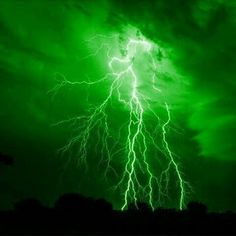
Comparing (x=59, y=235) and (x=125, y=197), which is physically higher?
(x=125, y=197)

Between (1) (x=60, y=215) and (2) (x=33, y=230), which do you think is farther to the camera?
(1) (x=60, y=215)

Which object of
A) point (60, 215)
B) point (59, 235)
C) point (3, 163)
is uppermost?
point (3, 163)

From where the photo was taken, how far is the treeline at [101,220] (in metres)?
13.2

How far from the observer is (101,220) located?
45.1 ft

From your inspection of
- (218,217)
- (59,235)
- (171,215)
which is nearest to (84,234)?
(59,235)

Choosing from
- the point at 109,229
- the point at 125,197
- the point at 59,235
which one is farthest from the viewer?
the point at 125,197

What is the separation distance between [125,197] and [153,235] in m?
4.04

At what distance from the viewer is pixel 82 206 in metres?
14.0

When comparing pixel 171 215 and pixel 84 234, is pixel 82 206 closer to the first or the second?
pixel 84 234

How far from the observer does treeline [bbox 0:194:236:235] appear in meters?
13.2

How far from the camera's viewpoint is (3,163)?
14391mm

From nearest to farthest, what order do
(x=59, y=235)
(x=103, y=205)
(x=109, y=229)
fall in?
1. (x=59, y=235)
2. (x=109, y=229)
3. (x=103, y=205)

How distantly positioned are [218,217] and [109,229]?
3.03 meters

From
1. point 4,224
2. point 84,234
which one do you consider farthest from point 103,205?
point 4,224
